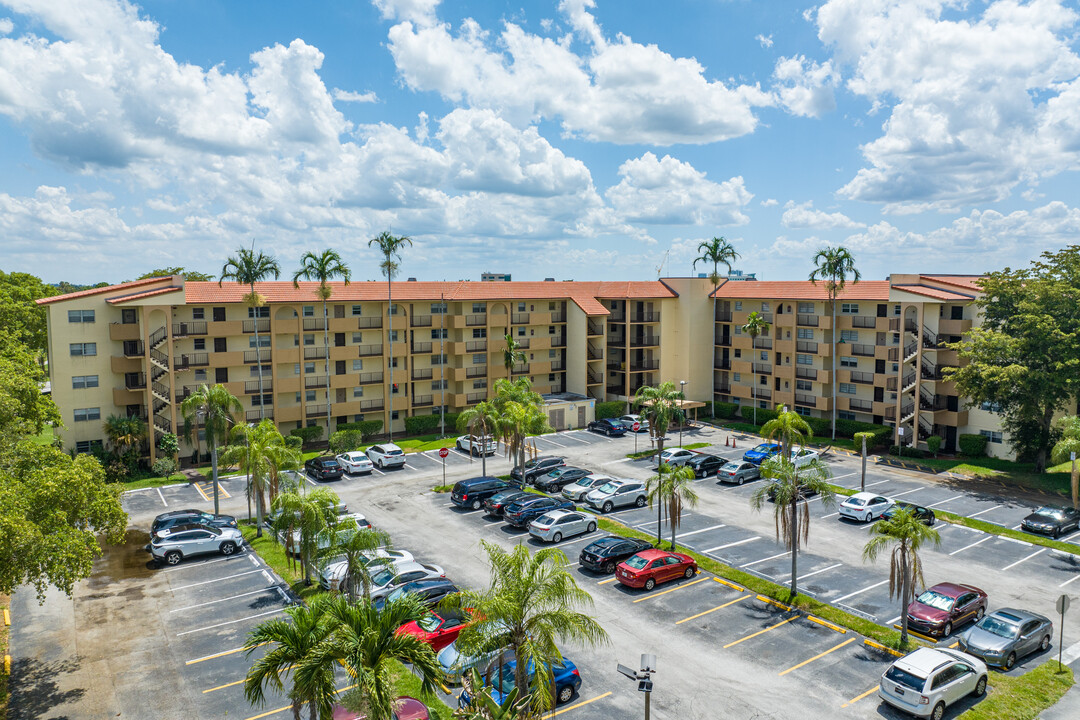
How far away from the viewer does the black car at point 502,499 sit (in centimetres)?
4288

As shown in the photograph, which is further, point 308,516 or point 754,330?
point 754,330

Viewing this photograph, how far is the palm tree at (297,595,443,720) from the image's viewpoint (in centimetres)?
1476

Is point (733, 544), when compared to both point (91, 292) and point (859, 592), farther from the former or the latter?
point (91, 292)

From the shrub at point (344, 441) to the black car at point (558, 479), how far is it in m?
17.3

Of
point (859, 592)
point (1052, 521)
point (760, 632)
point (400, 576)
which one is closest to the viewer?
point (760, 632)

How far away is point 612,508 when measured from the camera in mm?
44719

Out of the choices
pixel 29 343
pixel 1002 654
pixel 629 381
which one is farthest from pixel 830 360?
pixel 29 343

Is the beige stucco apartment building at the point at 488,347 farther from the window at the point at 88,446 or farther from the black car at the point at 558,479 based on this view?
the black car at the point at 558,479

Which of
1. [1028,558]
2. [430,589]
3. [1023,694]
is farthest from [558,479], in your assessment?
[1023,694]

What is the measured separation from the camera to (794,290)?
69.1 meters

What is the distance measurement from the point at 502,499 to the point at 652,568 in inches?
519

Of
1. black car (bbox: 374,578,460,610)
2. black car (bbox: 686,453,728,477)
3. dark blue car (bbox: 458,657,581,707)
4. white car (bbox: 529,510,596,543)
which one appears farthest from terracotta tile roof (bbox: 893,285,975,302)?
dark blue car (bbox: 458,657,581,707)

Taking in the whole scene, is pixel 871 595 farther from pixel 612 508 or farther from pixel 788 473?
pixel 612 508

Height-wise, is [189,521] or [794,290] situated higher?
[794,290]
